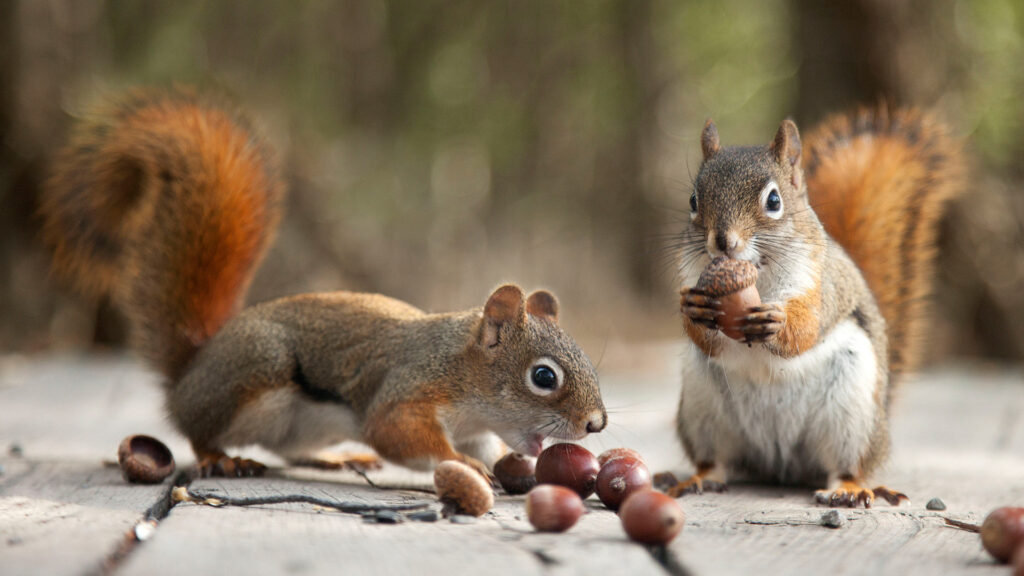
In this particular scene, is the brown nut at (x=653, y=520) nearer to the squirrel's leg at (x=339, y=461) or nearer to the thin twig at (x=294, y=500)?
the thin twig at (x=294, y=500)

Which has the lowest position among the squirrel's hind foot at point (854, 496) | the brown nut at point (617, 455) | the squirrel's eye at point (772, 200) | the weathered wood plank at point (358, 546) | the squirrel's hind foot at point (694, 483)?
the weathered wood plank at point (358, 546)

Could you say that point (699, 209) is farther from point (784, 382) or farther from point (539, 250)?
point (539, 250)

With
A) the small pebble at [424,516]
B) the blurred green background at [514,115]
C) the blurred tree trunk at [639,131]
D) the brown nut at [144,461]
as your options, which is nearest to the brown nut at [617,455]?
the small pebble at [424,516]

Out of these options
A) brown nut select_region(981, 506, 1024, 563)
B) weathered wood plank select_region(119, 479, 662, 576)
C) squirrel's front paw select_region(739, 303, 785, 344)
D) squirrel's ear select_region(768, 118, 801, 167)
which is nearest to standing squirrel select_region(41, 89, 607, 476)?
squirrel's front paw select_region(739, 303, 785, 344)

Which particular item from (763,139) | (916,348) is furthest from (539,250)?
(916,348)

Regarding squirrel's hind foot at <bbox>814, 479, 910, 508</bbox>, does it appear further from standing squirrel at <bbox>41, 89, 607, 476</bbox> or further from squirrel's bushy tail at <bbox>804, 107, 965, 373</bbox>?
squirrel's bushy tail at <bbox>804, 107, 965, 373</bbox>

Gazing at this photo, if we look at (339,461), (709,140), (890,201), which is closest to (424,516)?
(339,461)
